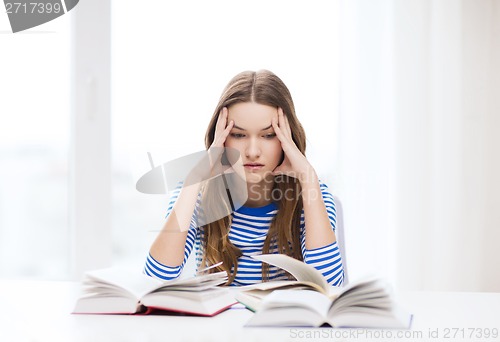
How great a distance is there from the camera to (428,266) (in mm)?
2371

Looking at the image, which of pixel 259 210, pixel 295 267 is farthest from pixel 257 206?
pixel 295 267

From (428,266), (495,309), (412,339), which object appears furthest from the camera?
(428,266)

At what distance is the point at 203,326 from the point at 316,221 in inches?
20.0

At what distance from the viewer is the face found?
59.2 inches

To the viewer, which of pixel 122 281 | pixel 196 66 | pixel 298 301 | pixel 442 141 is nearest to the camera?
pixel 298 301

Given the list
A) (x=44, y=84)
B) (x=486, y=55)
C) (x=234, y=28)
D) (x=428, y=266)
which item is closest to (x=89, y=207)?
(x=44, y=84)

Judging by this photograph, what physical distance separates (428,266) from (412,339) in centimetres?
150

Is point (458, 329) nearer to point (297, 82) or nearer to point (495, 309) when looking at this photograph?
point (495, 309)

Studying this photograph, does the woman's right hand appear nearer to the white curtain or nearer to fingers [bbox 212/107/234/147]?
fingers [bbox 212/107/234/147]

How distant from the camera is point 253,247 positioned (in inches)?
60.6

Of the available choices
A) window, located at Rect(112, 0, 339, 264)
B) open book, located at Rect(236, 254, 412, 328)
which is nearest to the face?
open book, located at Rect(236, 254, 412, 328)

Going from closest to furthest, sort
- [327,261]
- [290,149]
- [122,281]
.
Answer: [122,281] → [327,261] → [290,149]

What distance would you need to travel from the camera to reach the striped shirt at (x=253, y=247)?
1.42 m

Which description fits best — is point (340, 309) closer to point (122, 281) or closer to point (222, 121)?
point (122, 281)
